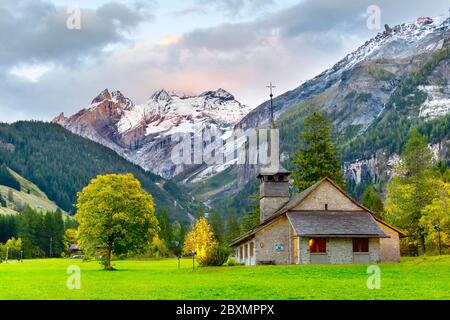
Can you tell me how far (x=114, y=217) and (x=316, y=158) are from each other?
29847 millimetres

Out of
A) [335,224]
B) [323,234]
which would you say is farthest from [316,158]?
[323,234]

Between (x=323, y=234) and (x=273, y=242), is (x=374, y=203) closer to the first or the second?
(x=273, y=242)

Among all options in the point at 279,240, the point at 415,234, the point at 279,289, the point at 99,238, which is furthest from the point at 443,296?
the point at 415,234

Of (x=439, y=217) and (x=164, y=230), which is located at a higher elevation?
(x=164, y=230)

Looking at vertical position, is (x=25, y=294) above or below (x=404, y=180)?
below

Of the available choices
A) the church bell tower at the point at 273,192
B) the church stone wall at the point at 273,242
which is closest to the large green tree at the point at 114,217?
the church stone wall at the point at 273,242

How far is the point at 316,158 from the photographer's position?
82.4m

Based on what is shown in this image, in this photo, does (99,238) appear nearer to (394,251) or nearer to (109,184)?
(109,184)

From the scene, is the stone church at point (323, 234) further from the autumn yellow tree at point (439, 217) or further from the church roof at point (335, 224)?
the autumn yellow tree at point (439, 217)

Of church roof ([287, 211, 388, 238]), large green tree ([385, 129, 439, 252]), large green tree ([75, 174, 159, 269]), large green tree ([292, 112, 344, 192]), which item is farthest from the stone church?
large green tree ([292, 112, 344, 192])

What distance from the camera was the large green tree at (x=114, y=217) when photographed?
212 feet

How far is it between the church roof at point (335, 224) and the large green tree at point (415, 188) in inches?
552
